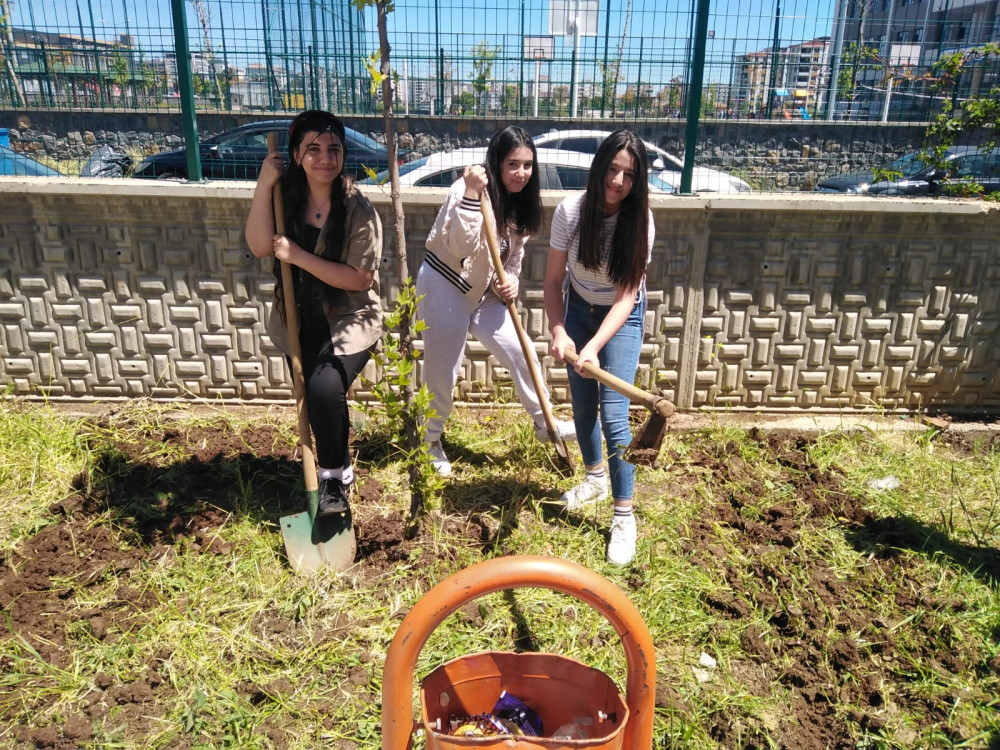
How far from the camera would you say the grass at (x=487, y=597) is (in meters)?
2.53

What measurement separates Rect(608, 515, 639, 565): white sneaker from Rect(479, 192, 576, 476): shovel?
0.56m

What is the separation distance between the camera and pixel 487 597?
9.96 ft

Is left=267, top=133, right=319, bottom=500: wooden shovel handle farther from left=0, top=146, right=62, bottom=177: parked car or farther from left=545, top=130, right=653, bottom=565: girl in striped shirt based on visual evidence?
left=0, top=146, right=62, bottom=177: parked car

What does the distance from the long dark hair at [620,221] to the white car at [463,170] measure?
1.52m

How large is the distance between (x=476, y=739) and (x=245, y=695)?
1339mm

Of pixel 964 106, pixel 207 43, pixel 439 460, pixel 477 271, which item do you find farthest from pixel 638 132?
pixel 439 460

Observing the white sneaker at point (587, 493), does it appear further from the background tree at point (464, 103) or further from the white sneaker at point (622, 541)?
the background tree at point (464, 103)

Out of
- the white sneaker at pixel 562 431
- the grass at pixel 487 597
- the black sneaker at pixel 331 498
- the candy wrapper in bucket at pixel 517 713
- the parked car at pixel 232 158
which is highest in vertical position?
the parked car at pixel 232 158

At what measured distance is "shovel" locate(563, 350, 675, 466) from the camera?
2740 millimetres

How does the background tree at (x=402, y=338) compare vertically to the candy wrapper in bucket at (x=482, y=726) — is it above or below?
above

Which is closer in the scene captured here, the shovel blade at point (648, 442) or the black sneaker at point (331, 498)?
the shovel blade at point (648, 442)

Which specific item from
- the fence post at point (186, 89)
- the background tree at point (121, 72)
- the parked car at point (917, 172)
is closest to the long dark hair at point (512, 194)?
the fence post at point (186, 89)

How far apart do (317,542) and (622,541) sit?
131cm

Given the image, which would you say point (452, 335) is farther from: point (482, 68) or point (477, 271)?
point (482, 68)
